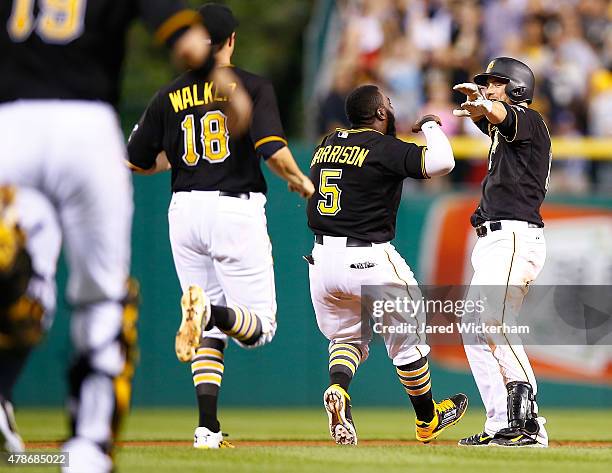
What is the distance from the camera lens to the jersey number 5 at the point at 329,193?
7629mm

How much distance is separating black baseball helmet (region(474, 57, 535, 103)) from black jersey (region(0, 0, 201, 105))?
3.58 meters

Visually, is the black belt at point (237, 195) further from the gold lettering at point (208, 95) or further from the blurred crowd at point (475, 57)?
the blurred crowd at point (475, 57)

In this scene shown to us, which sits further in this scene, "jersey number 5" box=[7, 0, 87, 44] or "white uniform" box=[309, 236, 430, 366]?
"white uniform" box=[309, 236, 430, 366]

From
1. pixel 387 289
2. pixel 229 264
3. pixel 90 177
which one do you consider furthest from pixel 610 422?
pixel 90 177

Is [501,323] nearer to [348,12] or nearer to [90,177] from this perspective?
[90,177]

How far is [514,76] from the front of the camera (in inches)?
299

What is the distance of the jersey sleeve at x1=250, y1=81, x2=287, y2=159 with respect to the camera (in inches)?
259

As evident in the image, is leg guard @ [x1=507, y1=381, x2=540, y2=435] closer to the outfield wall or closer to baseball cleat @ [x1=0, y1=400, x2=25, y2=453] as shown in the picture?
baseball cleat @ [x1=0, y1=400, x2=25, y2=453]

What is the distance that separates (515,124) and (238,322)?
210 cm

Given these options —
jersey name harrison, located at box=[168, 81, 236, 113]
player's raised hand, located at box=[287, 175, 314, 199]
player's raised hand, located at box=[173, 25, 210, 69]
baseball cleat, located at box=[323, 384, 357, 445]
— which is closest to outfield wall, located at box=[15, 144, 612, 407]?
baseball cleat, located at box=[323, 384, 357, 445]

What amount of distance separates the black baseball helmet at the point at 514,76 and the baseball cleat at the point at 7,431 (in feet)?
12.3

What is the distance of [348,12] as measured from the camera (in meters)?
16.9

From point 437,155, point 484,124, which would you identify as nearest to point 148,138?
point 437,155

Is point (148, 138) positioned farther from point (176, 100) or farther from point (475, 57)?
point (475, 57)
